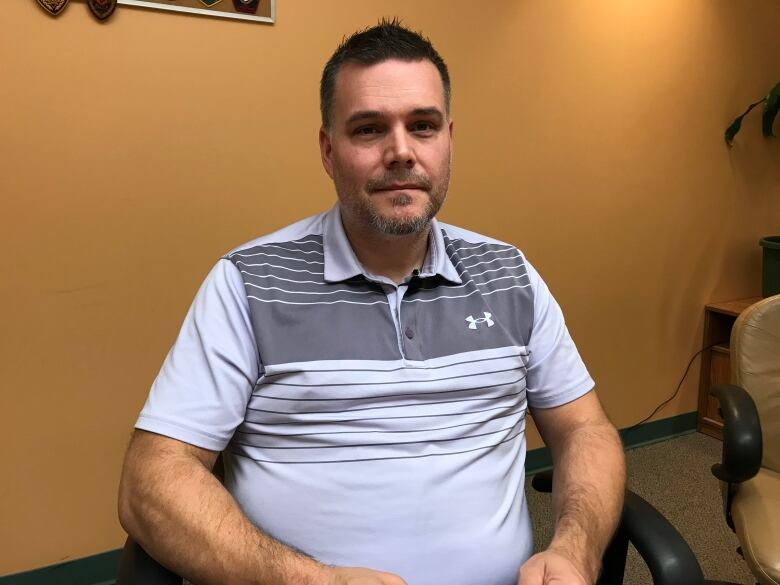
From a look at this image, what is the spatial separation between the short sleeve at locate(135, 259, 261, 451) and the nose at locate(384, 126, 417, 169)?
365 mm

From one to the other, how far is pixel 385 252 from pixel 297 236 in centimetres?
19

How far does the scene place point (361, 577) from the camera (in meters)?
0.98

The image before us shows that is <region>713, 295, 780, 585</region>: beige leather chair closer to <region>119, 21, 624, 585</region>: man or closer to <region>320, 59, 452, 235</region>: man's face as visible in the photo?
<region>119, 21, 624, 585</region>: man

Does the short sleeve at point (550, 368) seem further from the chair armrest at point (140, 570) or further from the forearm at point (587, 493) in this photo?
the chair armrest at point (140, 570)

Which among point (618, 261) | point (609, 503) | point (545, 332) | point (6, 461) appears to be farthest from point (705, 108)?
point (6, 461)

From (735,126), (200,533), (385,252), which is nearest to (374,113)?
(385,252)

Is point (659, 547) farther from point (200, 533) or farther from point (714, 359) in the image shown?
point (714, 359)

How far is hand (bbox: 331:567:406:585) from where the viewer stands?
97cm

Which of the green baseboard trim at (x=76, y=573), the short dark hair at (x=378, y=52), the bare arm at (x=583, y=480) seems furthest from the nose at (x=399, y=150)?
the green baseboard trim at (x=76, y=573)

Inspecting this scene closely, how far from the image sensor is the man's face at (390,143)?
1.23m

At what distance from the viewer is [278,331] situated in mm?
1162

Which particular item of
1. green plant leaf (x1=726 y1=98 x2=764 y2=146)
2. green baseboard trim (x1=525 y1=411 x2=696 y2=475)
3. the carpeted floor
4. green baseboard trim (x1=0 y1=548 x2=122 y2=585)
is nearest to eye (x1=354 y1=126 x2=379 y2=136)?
the carpeted floor

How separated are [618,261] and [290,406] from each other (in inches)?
77.2

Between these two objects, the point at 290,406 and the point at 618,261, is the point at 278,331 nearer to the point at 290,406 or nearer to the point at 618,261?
the point at 290,406
